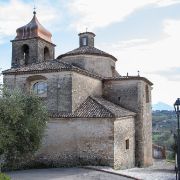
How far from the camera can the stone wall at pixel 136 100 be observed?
25.7 meters

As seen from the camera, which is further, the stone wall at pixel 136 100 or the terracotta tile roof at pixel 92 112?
the stone wall at pixel 136 100

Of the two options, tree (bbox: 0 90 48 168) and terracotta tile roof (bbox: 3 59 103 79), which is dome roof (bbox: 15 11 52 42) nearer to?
terracotta tile roof (bbox: 3 59 103 79)

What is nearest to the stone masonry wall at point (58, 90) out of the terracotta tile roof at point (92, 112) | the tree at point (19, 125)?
the terracotta tile roof at point (92, 112)

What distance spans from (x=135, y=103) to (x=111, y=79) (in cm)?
275

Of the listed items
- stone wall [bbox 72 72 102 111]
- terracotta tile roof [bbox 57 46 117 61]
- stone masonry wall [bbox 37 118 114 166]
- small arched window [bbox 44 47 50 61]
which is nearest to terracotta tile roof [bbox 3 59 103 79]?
stone wall [bbox 72 72 102 111]

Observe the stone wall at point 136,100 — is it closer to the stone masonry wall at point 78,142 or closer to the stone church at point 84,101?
the stone church at point 84,101

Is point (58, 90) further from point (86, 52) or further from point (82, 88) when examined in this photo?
point (86, 52)

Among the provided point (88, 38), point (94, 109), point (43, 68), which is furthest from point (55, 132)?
point (88, 38)

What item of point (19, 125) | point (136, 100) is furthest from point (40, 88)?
point (136, 100)

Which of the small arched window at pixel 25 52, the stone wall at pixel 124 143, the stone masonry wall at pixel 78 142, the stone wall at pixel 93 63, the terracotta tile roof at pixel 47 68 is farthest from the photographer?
the small arched window at pixel 25 52

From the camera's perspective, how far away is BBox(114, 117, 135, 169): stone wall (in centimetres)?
2100

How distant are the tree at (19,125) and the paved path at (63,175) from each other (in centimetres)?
123

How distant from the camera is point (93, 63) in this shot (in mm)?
27047

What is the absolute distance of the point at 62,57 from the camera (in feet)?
90.0
